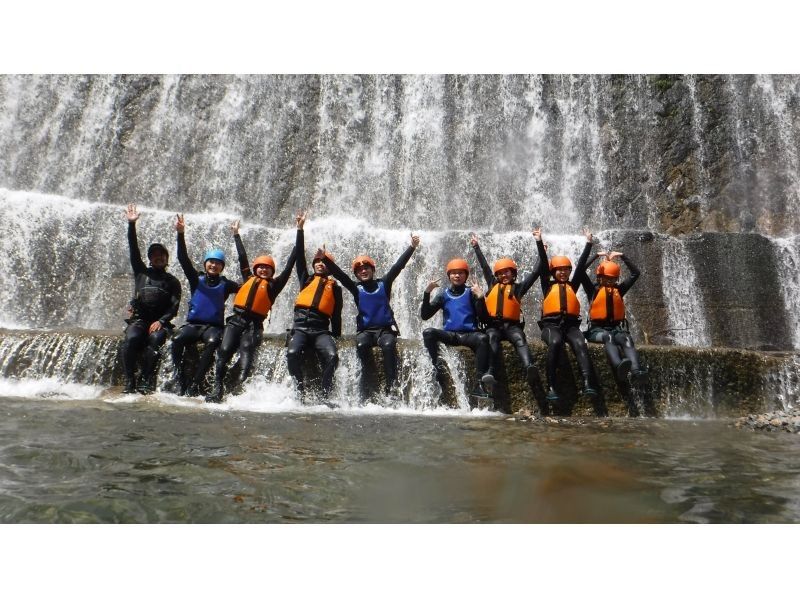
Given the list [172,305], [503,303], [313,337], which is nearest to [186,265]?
[172,305]

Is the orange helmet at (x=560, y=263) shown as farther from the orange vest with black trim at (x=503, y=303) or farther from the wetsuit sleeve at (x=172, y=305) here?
the wetsuit sleeve at (x=172, y=305)

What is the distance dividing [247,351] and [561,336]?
340cm

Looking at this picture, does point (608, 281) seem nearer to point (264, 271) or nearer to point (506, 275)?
point (506, 275)

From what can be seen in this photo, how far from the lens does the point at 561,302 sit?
6.63 meters

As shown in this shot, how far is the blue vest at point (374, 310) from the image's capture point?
657cm

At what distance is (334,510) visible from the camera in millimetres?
2871

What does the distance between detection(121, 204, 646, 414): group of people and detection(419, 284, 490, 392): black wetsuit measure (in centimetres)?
1

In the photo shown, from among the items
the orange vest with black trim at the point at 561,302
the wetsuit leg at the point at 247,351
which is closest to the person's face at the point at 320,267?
the wetsuit leg at the point at 247,351

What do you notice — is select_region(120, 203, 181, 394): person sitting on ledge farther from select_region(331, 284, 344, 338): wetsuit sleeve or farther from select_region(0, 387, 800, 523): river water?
select_region(331, 284, 344, 338): wetsuit sleeve

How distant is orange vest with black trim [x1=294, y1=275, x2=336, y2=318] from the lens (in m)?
6.52

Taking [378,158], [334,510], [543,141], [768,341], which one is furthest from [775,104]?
[334,510]

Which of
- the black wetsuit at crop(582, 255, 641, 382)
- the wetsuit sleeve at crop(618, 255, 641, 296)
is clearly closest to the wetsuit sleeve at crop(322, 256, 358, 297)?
the black wetsuit at crop(582, 255, 641, 382)

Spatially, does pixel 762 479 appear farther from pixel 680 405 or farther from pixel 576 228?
pixel 576 228

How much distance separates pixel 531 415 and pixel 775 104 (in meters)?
12.2
